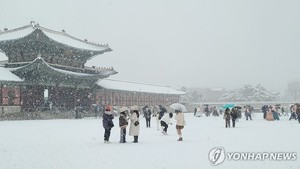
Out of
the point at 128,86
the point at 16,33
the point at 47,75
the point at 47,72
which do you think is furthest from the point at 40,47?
the point at 128,86

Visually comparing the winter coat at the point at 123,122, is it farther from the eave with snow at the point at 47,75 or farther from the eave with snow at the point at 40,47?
the eave with snow at the point at 40,47

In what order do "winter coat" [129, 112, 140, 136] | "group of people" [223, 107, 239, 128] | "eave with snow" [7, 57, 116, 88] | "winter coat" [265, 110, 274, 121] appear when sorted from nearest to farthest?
"winter coat" [129, 112, 140, 136]
"group of people" [223, 107, 239, 128]
"winter coat" [265, 110, 274, 121]
"eave with snow" [7, 57, 116, 88]

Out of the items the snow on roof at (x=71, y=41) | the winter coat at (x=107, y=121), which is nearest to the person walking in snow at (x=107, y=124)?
the winter coat at (x=107, y=121)

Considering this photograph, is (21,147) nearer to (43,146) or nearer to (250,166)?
(43,146)

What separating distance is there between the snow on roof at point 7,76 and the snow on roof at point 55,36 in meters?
3.42

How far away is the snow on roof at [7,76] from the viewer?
3187 centimetres

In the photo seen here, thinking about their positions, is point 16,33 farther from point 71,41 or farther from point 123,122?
point 123,122

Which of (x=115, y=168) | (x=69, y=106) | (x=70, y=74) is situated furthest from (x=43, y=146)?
(x=69, y=106)

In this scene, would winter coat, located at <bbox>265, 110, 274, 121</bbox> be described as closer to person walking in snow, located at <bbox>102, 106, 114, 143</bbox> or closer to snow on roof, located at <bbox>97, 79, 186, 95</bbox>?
person walking in snow, located at <bbox>102, 106, 114, 143</bbox>

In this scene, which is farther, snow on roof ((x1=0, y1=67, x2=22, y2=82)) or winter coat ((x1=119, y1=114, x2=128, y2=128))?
snow on roof ((x1=0, y1=67, x2=22, y2=82))

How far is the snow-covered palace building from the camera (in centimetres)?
3294

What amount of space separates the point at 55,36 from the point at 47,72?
23.0 feet

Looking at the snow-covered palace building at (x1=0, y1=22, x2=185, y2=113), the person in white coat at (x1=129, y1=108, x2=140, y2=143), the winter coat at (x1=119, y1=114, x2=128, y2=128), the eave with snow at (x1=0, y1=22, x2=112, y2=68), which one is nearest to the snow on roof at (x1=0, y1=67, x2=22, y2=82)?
the snow-covered palace building at (x1=0, y1=22, x2=185, y2=113)

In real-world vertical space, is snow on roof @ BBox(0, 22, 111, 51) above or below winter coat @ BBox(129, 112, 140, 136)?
above
